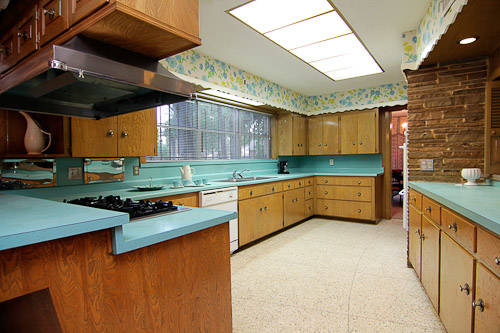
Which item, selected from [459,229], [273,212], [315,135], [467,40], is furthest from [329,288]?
[315,135]

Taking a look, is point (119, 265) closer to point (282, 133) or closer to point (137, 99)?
point (137, 99)

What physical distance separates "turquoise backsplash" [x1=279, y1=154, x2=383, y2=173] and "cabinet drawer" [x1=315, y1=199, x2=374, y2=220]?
881 mm

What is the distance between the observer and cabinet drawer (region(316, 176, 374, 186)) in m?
4.71

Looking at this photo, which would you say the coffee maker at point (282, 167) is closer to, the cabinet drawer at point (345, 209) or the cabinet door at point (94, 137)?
the cabinet drawer at point (345, 209)

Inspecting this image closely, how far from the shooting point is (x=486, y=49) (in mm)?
2301

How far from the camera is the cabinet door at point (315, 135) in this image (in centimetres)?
555

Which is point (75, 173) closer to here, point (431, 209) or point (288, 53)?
point (288, 53)

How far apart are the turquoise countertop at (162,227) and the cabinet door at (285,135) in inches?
151

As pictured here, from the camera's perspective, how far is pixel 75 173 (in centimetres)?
234

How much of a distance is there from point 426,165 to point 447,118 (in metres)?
0.48

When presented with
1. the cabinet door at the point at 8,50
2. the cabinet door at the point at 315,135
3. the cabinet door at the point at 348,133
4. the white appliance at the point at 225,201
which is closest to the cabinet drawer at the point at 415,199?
the white appliance at the point at 225,201

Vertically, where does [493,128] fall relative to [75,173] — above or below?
above

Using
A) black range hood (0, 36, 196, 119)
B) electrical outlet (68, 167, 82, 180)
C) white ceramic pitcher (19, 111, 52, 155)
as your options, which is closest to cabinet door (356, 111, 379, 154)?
black range hood (0, 36, 196, 119)

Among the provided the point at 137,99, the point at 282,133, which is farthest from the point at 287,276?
the point at 282,133
